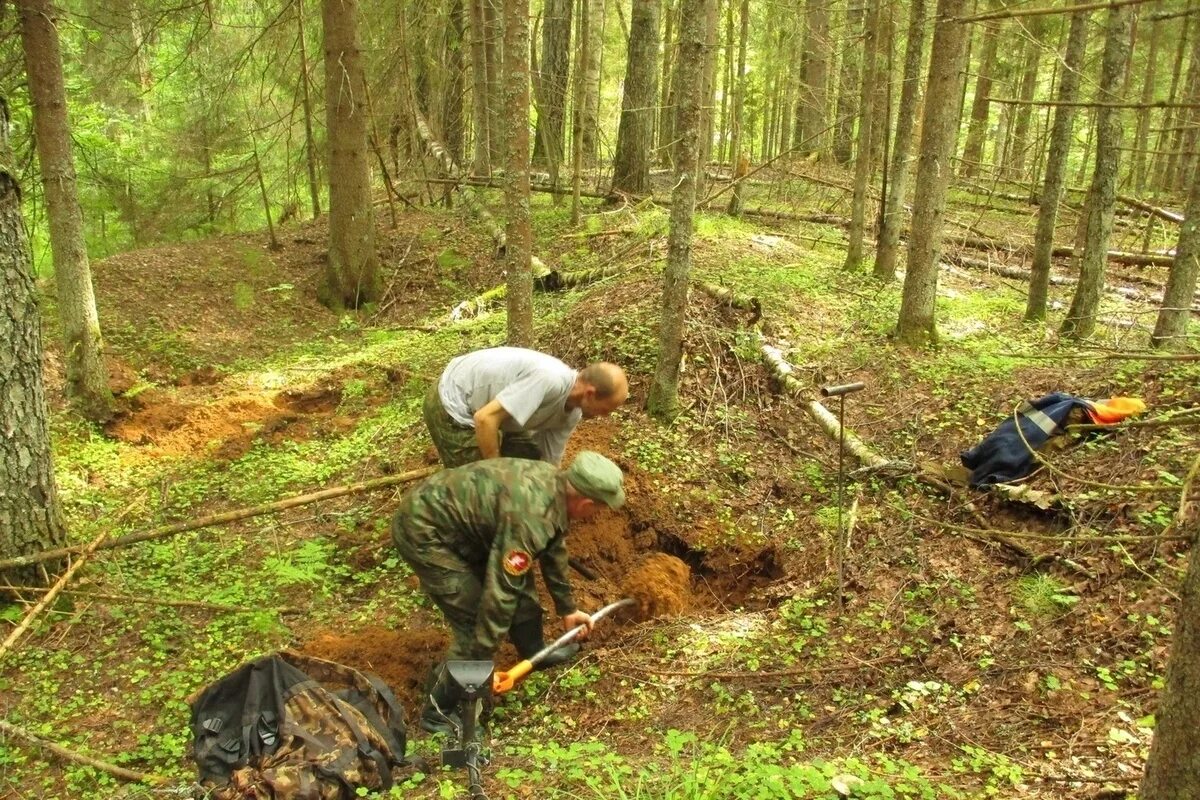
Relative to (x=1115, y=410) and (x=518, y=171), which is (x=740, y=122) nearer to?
(x=518, y=171)

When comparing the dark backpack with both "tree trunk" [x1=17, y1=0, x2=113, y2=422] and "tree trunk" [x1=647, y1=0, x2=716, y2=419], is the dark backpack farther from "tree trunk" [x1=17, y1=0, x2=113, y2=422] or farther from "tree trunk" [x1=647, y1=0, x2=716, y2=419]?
"tree trunk" [x1=17, y1=0, x2=113, y2=422]

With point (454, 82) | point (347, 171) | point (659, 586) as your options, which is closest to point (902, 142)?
point (659, 586)

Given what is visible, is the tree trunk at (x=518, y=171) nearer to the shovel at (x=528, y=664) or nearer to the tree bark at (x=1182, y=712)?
the shovel at (x=528, y=664)

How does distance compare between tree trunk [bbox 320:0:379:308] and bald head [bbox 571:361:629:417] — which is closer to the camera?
bald head [bbox 571:361:629:417]

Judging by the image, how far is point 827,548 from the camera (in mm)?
5676

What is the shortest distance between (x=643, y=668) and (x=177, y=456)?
5.44 m

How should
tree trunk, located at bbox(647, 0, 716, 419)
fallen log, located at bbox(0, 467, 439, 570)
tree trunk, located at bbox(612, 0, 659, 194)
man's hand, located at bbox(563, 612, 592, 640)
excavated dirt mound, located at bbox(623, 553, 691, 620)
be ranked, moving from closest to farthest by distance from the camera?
man's hand, located at bbox(563, 612, 592, 640)
fallen log, located at bbox(0, 467, 439, 570)
excavated dirt mound, located at bbox(623, 553, 691, 620)
tree trunk, located at bbox(647, 0, 716, 419)
tree trunk, located at bbox(612, 0, 659, 194)

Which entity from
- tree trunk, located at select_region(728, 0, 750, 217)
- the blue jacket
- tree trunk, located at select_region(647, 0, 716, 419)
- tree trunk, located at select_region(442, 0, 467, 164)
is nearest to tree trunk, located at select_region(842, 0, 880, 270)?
tree trunk, located at select_region(728, 0, 750, 217)

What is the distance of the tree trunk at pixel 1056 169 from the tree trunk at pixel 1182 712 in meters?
7.49

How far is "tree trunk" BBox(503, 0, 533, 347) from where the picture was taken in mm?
5961

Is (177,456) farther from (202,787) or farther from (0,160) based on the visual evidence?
(202,787)

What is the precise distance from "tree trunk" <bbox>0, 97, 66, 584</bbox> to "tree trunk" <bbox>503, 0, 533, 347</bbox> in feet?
10.9

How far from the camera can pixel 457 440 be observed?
195 inches

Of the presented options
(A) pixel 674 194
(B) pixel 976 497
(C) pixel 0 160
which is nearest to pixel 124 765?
(C) pixel 0 160
